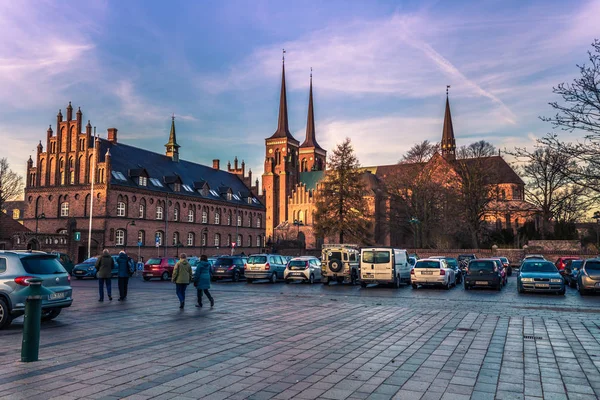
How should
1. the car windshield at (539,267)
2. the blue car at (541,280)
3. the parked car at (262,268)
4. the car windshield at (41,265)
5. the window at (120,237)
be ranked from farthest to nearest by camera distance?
the window at (120,237) → the parked car at (262,268) → the car windshield at (539,267) → the blue car at (541,280) → the car windshield at (41,265)

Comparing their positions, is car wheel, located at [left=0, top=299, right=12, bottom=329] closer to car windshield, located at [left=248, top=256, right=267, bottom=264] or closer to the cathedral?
car windshield, located at [left=248, top=256, right=267, bottom=264]

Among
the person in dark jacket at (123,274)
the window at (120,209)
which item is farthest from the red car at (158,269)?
the window at (120,209)

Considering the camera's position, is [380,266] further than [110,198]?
No

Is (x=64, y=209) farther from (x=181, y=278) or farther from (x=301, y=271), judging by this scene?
(x=181, y=278)

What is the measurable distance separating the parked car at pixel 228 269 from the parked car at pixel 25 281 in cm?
1661

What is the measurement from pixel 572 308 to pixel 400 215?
1816 inches

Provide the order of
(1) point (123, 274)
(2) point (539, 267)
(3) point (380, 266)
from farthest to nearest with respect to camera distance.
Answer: (3) point (380, 266) < (2) point (539, 267) < (1) point (123, 274)

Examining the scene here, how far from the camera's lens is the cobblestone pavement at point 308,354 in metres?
6.05

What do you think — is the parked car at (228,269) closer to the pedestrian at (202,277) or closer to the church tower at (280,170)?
the pedestrian at (202,277)

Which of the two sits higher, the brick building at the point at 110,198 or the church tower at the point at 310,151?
the church tower at the point at 310,151

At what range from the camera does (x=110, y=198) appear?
174ft

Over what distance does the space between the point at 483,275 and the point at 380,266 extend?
4595 millimetres

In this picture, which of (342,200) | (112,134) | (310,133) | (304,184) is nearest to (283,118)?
(310,133)

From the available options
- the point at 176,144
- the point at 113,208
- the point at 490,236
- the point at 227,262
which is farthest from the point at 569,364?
the point at 176,144
